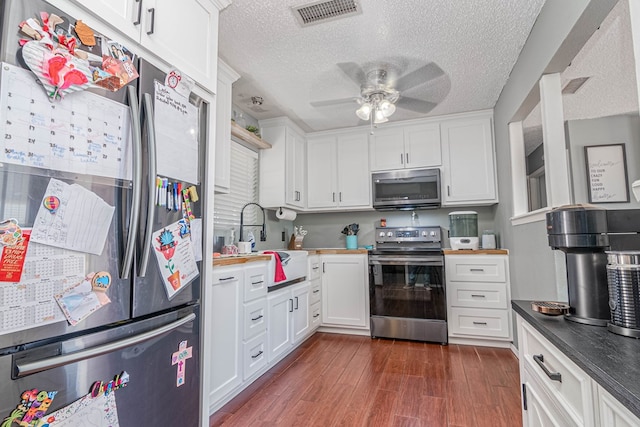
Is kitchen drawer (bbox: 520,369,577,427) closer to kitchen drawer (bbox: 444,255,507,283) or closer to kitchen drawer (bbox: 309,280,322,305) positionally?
kitchen drawer (bbox: 444,255,507,283)

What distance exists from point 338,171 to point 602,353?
11.1 ft

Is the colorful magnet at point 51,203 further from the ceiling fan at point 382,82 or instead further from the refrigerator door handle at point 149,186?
the ceiling fan at point 382,82

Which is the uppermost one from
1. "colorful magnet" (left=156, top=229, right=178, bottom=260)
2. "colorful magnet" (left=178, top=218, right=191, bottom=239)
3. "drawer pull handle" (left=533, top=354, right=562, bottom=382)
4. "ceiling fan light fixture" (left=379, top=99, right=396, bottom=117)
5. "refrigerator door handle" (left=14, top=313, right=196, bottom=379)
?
"ceiling fan light fixture" (left=379, top=99, right=396, bottom=117)

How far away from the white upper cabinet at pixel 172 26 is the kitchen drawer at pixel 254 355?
1.70 metres

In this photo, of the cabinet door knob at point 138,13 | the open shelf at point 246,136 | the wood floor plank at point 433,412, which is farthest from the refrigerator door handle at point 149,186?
the wood floor plank at point 433,412

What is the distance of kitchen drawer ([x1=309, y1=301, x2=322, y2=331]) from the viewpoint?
3.28 m

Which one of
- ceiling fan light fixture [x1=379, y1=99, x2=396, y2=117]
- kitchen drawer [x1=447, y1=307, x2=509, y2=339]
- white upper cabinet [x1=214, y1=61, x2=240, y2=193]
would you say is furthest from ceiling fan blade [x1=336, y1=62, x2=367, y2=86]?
kitchen drawer [x1=447, y1=307, x2=509, y2=339]

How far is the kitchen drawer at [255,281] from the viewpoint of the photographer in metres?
2.16

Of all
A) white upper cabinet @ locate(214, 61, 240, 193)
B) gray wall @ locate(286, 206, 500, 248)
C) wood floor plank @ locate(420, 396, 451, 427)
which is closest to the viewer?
wood floor plank @ locate(420, 396, 451, 427)

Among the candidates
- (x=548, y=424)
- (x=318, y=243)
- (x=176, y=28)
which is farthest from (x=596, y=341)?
(x=318, y=243)

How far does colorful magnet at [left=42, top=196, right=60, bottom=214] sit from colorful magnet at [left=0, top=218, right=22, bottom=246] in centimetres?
8

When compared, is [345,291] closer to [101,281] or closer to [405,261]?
[405,261]

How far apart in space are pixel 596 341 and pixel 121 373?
4.71 ft

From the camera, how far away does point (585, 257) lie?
38.7 inches
